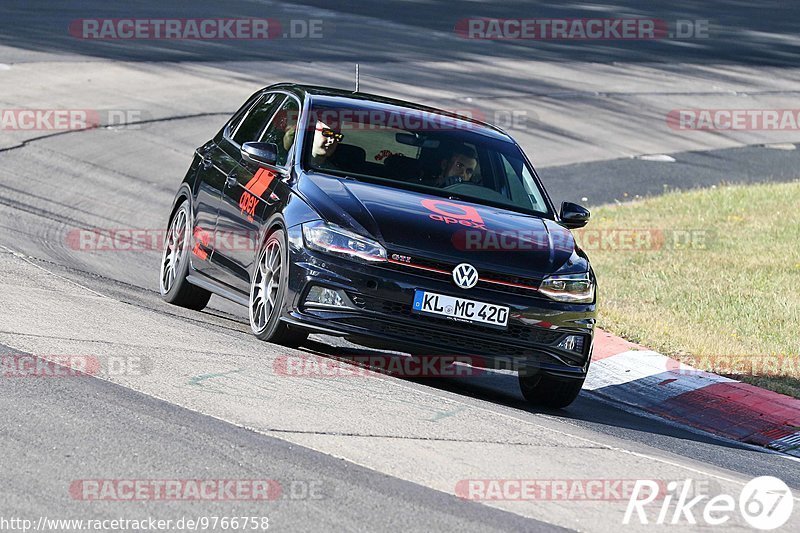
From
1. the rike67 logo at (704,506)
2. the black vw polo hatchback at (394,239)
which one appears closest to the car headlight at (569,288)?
the black vw polo hatchback at (394,239)

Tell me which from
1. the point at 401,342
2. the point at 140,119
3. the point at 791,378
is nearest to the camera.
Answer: the point at 401,342

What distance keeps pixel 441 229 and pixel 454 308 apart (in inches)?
19.6

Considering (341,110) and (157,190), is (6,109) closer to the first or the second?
(157,190)

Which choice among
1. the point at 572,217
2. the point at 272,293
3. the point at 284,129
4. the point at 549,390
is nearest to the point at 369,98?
the point at 284,129

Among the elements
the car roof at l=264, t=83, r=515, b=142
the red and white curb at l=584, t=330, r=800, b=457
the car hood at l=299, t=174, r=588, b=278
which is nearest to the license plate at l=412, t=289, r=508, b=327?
the car hood at l=299, t=174, r=588, b=278

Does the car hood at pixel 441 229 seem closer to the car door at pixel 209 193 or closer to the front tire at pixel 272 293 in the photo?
the front tire at pixel 272 293

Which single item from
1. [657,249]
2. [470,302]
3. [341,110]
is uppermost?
[341,110]

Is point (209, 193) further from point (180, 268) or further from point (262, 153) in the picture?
point (262, 153)

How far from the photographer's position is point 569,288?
8305 mm

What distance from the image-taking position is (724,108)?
84.4ft

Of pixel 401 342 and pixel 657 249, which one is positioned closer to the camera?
pixel 401 342

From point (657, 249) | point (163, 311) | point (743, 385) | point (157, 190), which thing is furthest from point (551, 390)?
point (157, 190)

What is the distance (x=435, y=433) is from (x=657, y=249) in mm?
8675

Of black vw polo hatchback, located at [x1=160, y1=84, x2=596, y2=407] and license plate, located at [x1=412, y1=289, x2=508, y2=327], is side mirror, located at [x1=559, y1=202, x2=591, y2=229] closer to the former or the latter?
black vw polo hatchback, located at [x1=160, y1=84, x2=596, y2=407]
